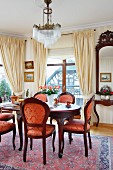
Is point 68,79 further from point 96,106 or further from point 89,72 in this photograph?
point 96,106

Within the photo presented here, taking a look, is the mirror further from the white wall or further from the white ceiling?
the white ceiling

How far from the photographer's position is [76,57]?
4816mm

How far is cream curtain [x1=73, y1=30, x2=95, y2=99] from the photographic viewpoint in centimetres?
464

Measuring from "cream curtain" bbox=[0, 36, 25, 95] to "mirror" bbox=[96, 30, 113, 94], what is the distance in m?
2.55

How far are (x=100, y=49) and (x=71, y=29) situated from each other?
3.52 feet

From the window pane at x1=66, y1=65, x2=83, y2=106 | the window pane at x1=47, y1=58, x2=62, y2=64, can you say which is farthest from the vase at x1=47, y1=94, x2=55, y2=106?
the window pane at x1=47, y1=58, x2=62, y2=64

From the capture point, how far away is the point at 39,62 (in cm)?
534

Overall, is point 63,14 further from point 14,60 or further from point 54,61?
point 14,60

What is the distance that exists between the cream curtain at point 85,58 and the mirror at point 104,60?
0.57 feet

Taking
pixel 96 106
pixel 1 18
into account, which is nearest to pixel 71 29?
pixel 1 18

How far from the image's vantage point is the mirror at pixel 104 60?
178 inches

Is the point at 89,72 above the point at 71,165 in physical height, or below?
above

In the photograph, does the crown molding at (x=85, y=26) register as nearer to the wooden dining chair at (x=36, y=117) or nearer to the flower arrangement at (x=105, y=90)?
the flower arrangement at (x=105, y=90)

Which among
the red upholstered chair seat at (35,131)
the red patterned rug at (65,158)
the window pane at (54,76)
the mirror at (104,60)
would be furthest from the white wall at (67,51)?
the red upholstered chair seat at (35,131)
